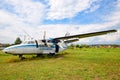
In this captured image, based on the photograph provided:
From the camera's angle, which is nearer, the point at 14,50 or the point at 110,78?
the point at 110,78

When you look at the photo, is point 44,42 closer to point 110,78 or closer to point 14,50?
point 14,50

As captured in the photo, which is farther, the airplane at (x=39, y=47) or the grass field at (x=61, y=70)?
the airplane at (x=39, y=47)

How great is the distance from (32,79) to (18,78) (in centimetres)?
83

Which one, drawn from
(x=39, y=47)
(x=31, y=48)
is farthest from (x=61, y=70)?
(x=39, y=47)

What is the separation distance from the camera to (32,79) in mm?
7922

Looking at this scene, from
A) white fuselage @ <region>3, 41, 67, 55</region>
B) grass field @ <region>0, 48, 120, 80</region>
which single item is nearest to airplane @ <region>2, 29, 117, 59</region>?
white fuselage @ <region>3, 41, 67, 55</region>

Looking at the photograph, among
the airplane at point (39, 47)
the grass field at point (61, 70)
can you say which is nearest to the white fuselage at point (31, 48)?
the airplane at point (39, 47)

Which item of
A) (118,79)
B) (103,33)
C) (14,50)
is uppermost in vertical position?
(103,33)

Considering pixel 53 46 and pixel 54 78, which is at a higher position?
pixel 53 46

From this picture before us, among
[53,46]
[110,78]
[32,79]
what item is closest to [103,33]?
[53,46]

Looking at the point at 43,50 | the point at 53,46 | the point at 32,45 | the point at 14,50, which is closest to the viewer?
the point at 14,50

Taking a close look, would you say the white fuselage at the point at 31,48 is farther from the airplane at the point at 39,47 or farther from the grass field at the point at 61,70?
the grass field at the point at 61,70

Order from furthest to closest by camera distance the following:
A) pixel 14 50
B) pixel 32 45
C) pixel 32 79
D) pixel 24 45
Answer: pixel 32 45 < pixel 24 45 < pixel 14 50 < pixel 32 79

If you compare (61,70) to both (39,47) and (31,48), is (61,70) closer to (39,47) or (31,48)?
(31,48)
